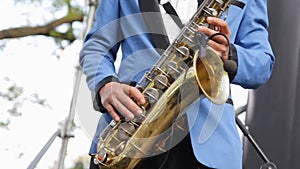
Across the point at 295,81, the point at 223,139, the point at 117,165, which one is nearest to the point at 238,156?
the point at 223,139

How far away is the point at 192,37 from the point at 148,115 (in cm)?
22


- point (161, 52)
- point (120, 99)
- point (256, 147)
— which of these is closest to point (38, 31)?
point (256, 147)

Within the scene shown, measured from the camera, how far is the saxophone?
4.22ft

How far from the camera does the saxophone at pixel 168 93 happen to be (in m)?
1.29

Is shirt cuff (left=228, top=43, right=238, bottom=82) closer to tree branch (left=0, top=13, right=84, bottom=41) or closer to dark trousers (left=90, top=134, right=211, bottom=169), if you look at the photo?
dark trousers (left=90, top=134, right=211, bottom=169)

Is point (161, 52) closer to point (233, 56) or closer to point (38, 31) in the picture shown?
point (233, 56)

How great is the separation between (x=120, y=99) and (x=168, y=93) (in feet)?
0.52

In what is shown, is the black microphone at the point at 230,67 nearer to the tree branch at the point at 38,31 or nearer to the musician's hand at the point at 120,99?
the musician's hand at the point at 120,99

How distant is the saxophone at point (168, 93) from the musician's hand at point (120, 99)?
0.17 feet

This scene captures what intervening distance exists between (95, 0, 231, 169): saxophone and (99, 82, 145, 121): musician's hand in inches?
2.1

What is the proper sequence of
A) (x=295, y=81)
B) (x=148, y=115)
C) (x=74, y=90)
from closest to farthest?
1. (x=148, y=115)
2. (x=295, y=81)
3. (x=74, y=90)

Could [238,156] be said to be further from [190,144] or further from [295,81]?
[295,81]

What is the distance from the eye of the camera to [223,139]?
1262 millimetres

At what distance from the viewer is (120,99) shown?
125 centimetres
